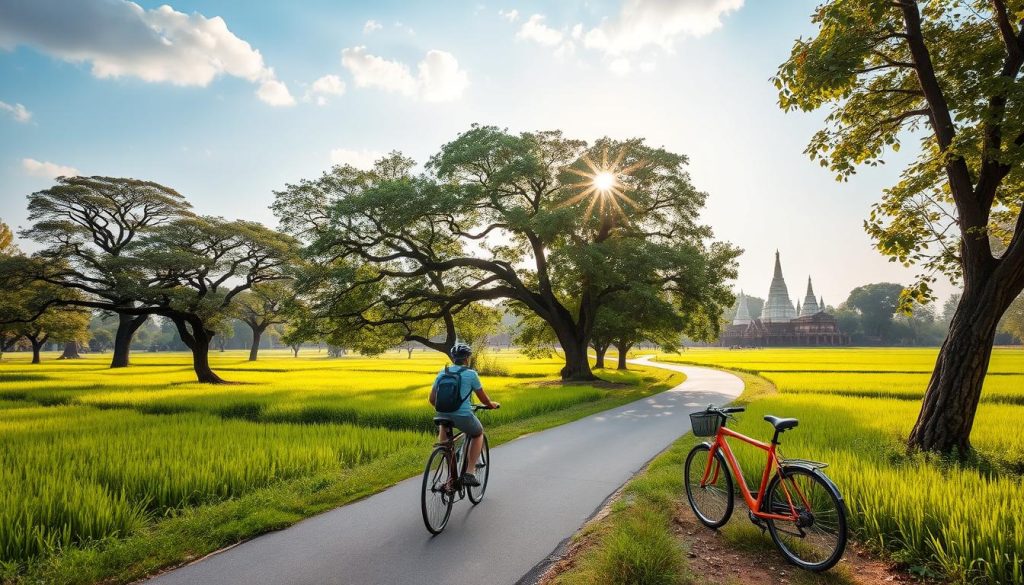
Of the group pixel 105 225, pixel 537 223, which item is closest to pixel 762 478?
pixel 537 223

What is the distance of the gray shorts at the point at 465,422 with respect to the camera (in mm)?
5422

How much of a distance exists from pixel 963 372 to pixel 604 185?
688 inches

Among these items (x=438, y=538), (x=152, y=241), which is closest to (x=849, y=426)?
(x=438, y=538)

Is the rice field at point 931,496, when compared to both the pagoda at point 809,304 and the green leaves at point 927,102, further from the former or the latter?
the pagoda at point 809,304

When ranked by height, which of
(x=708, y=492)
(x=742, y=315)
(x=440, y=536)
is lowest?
(x=440, y=536)

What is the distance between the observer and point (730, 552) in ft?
15.0

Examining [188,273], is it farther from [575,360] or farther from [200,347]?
[575,360]

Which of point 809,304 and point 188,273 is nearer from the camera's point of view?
point 188,273

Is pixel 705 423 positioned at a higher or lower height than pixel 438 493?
higher

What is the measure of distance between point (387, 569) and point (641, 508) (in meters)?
2.96

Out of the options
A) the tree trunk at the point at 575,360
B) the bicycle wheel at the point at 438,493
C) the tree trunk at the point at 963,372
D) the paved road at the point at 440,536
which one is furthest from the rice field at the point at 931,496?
the tree trunk at the point at 575,360

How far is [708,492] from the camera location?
5.38 meters

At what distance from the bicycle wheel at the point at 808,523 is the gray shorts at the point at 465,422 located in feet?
10.3

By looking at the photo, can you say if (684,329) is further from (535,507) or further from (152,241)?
(152,241)
